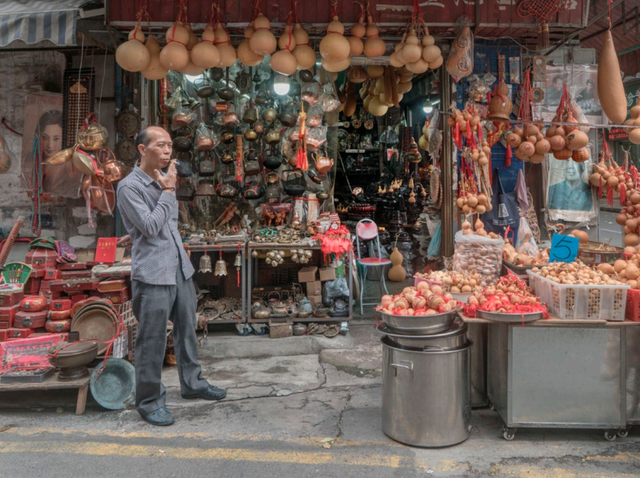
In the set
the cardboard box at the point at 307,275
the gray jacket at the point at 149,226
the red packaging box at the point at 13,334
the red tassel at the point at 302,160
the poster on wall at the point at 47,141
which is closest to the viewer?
the gray jacket at the point at 149,226

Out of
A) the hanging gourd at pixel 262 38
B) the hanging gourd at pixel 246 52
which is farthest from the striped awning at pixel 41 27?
the hanging gourd at pixel 262 38

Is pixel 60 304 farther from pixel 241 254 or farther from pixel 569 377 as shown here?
pixel 569 377

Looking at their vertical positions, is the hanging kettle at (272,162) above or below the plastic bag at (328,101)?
below

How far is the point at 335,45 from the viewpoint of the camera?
196 inches

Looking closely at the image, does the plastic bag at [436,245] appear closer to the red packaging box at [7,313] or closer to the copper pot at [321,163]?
the copper pot at [321,163]

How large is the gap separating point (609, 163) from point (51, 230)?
658 centimetres

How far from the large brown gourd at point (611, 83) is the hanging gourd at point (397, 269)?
4.59 metres

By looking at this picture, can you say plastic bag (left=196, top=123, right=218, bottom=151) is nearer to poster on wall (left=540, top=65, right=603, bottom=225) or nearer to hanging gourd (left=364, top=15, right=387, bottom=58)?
hanging gourd (left=364, top=15, right=387, bottom=58)

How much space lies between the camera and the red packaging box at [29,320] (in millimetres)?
4820

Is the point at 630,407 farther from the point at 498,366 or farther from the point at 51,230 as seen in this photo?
the point at 51,230

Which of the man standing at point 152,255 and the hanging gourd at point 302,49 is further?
the hanging gourd at point 302,49

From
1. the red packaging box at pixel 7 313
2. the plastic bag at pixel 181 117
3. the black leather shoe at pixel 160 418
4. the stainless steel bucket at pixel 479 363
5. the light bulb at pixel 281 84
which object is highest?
the light bulb at pixel 281 84

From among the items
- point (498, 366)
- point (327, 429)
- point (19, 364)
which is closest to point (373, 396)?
point (327, 429)

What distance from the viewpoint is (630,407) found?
3555mm
